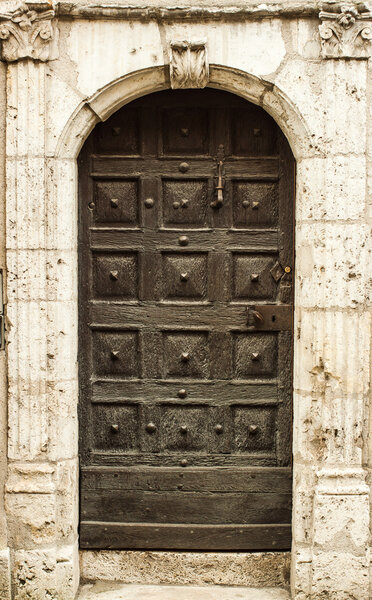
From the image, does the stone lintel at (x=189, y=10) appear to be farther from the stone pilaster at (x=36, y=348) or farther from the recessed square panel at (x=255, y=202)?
the recessed square panel at (x=255, y=202)

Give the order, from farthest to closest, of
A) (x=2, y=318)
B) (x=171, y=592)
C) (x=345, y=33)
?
(x=171, y=592)
(x=2, y=318)
(x=345, y=33)

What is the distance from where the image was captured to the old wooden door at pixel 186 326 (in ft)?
12.3

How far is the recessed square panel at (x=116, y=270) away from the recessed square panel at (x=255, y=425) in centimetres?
95

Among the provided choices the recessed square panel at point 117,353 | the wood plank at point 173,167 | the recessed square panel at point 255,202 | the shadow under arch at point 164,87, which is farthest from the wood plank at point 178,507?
the shadow under arch at point 164,87

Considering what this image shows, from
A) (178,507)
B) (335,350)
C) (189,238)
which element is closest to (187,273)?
(189,238)

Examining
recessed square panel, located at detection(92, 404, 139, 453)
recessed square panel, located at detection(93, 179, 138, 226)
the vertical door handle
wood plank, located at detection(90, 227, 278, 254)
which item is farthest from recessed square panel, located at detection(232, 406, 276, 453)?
recessed square panel, located at detection(93, 179, 138, 226)

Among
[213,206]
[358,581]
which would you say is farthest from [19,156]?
[358,581]

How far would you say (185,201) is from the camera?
3.75m

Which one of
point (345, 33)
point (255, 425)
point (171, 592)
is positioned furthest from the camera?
point (255, 425)

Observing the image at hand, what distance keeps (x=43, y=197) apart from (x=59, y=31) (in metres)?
0.87

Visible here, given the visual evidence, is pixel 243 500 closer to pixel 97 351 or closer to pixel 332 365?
pixel 332 365

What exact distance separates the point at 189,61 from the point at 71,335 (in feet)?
5.20

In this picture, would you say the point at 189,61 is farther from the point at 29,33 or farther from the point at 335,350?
the point at 335,350

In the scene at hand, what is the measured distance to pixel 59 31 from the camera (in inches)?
137
